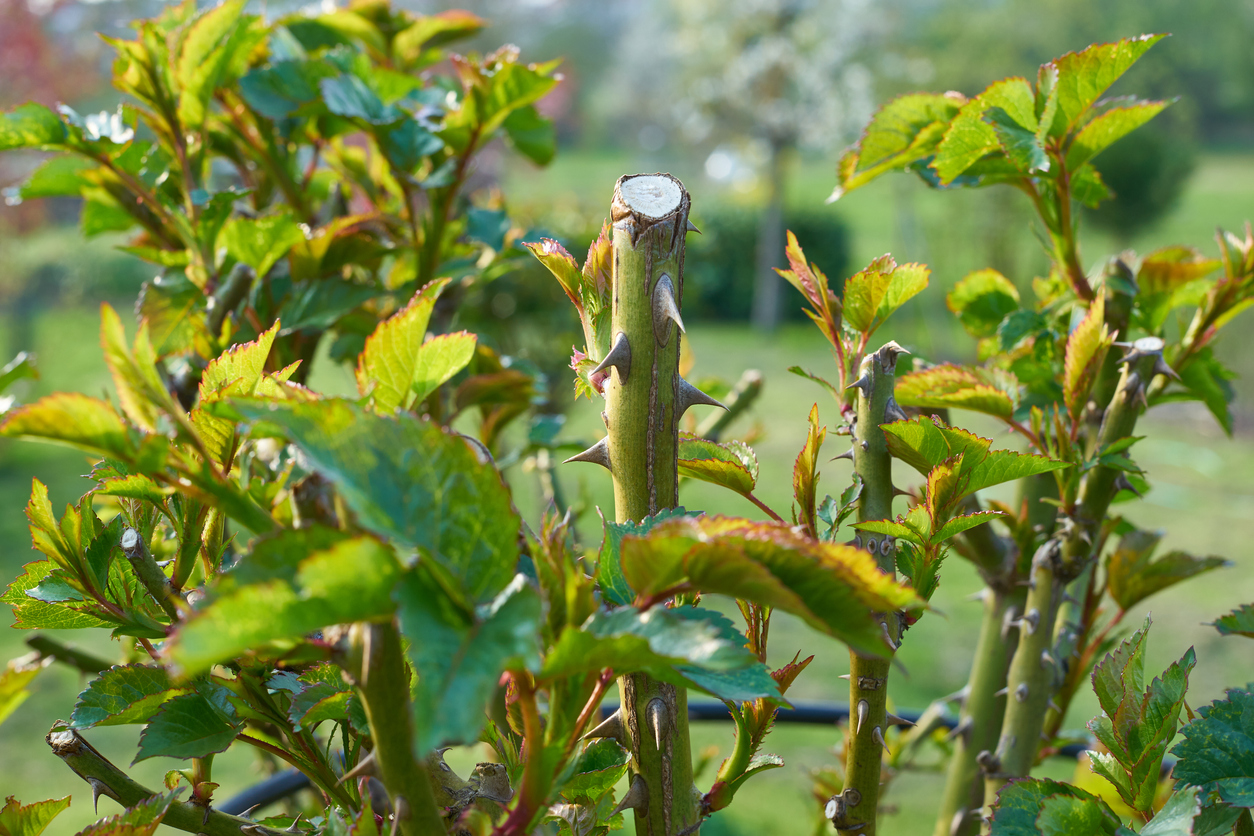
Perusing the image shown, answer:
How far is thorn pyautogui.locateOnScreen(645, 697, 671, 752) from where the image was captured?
1.63 feet

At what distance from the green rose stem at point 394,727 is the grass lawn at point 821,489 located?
0.27 m

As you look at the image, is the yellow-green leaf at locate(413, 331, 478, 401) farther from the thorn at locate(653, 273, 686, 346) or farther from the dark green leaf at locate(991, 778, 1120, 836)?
the dark green leaf at locate(991, 778, 1120, 836)

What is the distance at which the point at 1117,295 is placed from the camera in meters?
0.72

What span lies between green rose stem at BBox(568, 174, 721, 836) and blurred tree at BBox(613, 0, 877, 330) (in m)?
8.64

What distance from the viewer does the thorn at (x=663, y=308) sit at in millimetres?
458

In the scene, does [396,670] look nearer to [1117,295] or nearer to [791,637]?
[1117,295]

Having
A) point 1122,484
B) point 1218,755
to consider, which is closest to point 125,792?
point 1218,755

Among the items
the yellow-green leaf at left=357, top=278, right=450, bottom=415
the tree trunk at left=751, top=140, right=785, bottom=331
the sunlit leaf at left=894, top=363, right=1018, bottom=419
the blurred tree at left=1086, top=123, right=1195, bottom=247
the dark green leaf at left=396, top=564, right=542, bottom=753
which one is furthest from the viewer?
the tree trunk at left=751, top=140, right=785, bottom=331

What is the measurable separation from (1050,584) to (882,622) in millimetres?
332

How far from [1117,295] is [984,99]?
0.70 ft

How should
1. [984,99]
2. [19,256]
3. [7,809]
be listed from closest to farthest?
[7,809], [984,99], [19,256]

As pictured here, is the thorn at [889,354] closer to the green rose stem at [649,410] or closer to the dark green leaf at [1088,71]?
the green rose stem at [649,410]

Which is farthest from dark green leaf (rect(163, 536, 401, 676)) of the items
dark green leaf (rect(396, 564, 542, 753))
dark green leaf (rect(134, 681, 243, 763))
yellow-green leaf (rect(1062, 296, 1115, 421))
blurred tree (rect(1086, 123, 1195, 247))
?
blurred tree (rect(1086, 123, 1195, 247))

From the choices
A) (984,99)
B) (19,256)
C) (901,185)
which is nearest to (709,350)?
(901,185)
